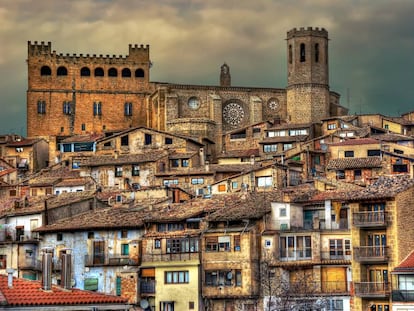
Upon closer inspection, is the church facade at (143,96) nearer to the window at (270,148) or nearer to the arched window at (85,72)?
the arched window at (85,72)

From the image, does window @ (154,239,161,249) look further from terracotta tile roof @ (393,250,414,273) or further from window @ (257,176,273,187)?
window @ (257,176,273,187)

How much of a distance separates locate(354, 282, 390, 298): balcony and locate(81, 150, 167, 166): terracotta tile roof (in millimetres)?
38824

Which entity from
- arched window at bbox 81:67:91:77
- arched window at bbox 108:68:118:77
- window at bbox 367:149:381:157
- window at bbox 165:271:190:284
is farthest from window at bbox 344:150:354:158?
arched window at bbox 81:67:91:77

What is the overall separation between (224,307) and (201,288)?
1.41 m

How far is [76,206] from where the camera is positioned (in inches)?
2950

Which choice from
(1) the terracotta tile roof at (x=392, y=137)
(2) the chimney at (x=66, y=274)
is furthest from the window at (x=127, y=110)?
(2) the chimney at (x=66, y=274)

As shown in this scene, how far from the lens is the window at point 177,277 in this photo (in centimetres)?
6353

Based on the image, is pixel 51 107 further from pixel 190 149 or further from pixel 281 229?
pixel 281 229

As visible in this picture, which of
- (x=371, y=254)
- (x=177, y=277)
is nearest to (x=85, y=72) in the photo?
(x=177, y=277)

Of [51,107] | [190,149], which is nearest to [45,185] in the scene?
[190,149]

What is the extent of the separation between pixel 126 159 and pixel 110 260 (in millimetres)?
29866

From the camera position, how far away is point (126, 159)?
96.8m

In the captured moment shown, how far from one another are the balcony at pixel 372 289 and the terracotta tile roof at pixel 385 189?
367 cm

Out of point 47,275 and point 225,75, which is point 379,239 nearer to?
point 47,275
